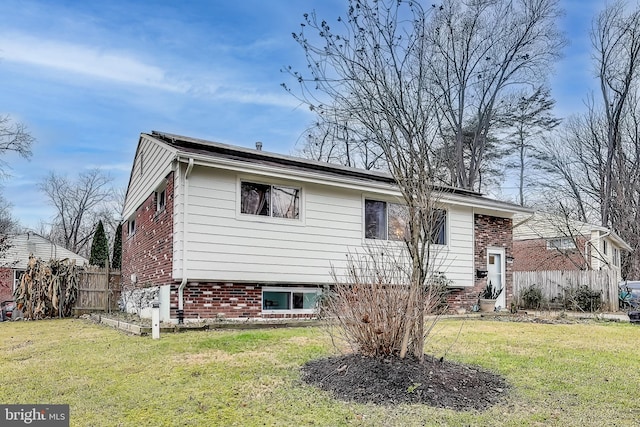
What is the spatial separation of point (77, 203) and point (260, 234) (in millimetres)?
32584

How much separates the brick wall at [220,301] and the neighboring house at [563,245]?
15022 mm

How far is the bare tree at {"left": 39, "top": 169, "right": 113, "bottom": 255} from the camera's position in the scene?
3744cm

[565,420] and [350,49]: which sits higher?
[350,49]

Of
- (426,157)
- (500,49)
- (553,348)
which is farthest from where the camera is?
(500,49)

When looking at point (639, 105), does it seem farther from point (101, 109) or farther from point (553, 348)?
point (101, 109)

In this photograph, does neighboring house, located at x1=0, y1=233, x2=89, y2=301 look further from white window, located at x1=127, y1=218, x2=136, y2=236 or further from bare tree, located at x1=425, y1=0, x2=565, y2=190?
bare tree, located at x1=425, y1=0, x2=565, y2=190

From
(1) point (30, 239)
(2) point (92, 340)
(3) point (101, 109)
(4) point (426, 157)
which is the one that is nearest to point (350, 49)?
(4) point (426, 157)

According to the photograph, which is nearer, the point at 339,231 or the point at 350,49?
the point at 350,49

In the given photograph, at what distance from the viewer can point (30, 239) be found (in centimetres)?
2805

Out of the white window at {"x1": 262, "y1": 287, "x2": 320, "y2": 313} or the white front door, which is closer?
the white window at {"x1": 262, "y1": 287, "x2": 320, "y2": 313}

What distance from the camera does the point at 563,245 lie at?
22.8m

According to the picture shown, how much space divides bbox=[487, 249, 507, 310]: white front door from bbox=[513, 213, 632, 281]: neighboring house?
6.79 meters

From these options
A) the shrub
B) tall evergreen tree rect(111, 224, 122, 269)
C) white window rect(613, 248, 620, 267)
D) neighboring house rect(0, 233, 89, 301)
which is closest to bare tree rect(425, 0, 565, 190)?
white window rect(613, 248, 620, 267)

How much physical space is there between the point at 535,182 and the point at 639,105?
6.38 metres
